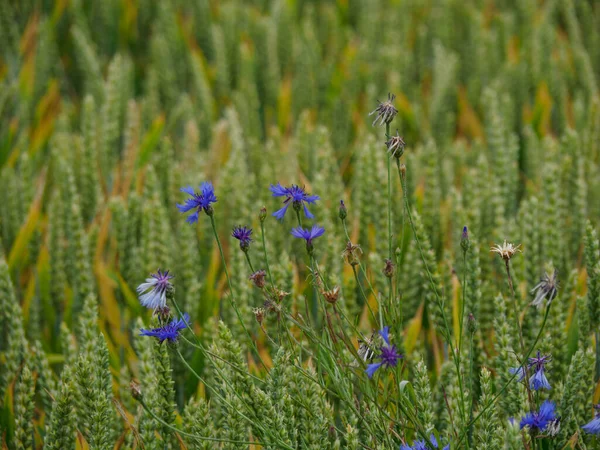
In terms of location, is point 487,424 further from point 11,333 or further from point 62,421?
point 11,333

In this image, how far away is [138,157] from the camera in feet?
7.25

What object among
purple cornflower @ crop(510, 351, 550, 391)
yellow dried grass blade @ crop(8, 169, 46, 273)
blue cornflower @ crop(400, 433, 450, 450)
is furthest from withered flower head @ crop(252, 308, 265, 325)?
yellow dried grass blade @ crop(8, 169, 46, 273)

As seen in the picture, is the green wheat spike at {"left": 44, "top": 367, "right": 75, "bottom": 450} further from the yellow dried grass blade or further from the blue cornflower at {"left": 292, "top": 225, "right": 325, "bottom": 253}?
the yellow dried grass blade

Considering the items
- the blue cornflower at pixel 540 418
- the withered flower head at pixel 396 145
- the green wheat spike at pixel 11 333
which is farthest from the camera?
the green wheat spike at pixel 11 333

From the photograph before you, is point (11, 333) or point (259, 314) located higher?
point (11, 333)

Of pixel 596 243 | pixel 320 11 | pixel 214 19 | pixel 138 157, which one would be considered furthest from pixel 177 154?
pixel 596 243

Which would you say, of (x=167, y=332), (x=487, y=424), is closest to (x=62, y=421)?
(x=167, y=332)

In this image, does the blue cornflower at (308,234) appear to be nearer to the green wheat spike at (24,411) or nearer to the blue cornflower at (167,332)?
the blue cornflower at (167,332)

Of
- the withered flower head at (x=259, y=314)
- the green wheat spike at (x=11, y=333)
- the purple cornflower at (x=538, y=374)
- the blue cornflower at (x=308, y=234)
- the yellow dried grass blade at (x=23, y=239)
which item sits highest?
the yellow dried grass blade at (x=23, y=239)

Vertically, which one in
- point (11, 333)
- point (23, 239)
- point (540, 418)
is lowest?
point (540, 418)

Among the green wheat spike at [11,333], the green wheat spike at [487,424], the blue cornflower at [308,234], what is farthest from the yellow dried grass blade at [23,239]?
the green wheat spike at [487,424]

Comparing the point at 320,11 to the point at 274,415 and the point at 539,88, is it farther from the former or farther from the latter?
the point at 274,415

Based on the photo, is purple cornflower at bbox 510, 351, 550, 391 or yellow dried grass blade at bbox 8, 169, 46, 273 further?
yellow dried grass blade at bbox 8, 169, 46, 273

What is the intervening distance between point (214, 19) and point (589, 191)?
→ 1.90 metres
